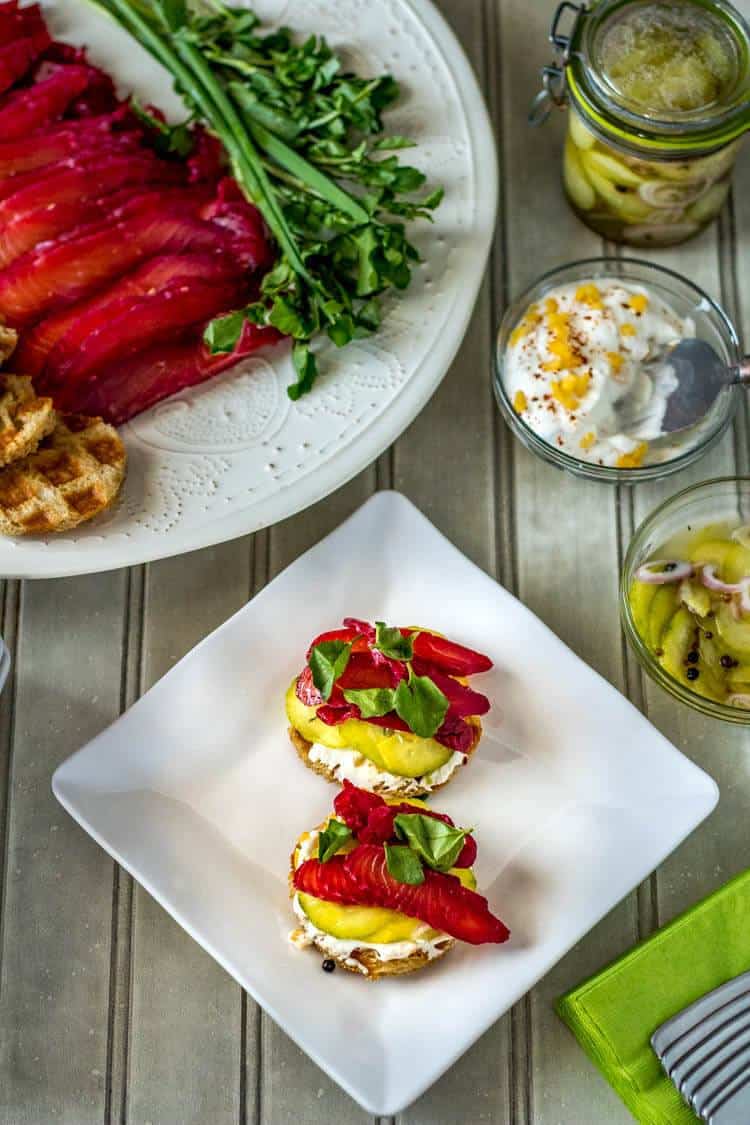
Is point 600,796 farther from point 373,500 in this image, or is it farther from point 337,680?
point 373,500

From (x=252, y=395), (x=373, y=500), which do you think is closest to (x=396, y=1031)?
(x=373, y=500)

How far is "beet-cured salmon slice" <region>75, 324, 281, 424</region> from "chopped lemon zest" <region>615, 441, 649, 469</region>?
544mm

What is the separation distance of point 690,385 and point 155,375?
0.81 metres

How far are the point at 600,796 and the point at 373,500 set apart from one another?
54cm

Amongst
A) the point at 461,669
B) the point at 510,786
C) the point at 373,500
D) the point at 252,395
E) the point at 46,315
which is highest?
the point at 46,315

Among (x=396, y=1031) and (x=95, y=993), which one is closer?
(x=396, y=1031)

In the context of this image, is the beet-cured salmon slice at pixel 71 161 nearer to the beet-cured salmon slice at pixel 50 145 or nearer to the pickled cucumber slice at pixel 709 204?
the beet-cured salmon slice at pixel 50 145

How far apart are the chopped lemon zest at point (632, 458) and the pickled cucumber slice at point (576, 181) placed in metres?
0.42

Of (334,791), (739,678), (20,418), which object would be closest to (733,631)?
(739,678)

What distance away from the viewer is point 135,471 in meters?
1.99

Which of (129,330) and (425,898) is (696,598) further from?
(129,330)

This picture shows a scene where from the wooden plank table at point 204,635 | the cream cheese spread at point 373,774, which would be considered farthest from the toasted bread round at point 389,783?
the wooden plank table at point 204,635

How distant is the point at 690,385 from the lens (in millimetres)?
2062

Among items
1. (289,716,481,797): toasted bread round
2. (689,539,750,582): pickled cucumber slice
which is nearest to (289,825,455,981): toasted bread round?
(289,716,481,797): toasted bread round
